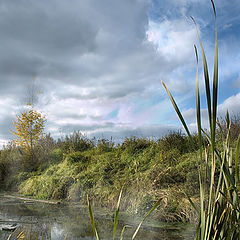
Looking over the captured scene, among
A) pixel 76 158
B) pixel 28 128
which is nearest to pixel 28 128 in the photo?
pixel 28 128

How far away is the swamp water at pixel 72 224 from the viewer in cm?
453

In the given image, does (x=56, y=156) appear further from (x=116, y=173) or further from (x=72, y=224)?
(x=72, y=224)

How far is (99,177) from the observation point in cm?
828

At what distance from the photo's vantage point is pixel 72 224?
17.7ft

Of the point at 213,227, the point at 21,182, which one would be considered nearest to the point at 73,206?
the point at 21,182

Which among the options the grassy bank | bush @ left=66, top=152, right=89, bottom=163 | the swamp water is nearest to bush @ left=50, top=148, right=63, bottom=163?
the grassy bank

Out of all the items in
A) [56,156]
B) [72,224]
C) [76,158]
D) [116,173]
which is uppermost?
[56,156]

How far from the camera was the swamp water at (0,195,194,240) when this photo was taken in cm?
453

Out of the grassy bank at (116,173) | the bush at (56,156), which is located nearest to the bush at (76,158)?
the grassy bank at (116,173)

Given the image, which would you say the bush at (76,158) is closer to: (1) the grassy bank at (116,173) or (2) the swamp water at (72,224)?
(1) the grassy bank at (116,173)

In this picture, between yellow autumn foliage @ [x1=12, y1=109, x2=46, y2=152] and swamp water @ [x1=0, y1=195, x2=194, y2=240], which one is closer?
swamp water @ [x1=0, y1=195, x2=194, y2=240]

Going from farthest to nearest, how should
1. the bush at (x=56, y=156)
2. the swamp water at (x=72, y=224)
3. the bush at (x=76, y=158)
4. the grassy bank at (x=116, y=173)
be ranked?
1. the bush at (x=56, y=156)
2. the bush at (x=76, y=158)
3. the grassy bank at (x=116, y=173)
4. the swamp water at (x=72, y=224)

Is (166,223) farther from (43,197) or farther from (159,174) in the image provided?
(43,197)

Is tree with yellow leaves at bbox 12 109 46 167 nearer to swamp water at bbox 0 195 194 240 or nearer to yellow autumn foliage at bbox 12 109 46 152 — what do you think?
yellow autumn foliage at bbox 12 109 46 152
